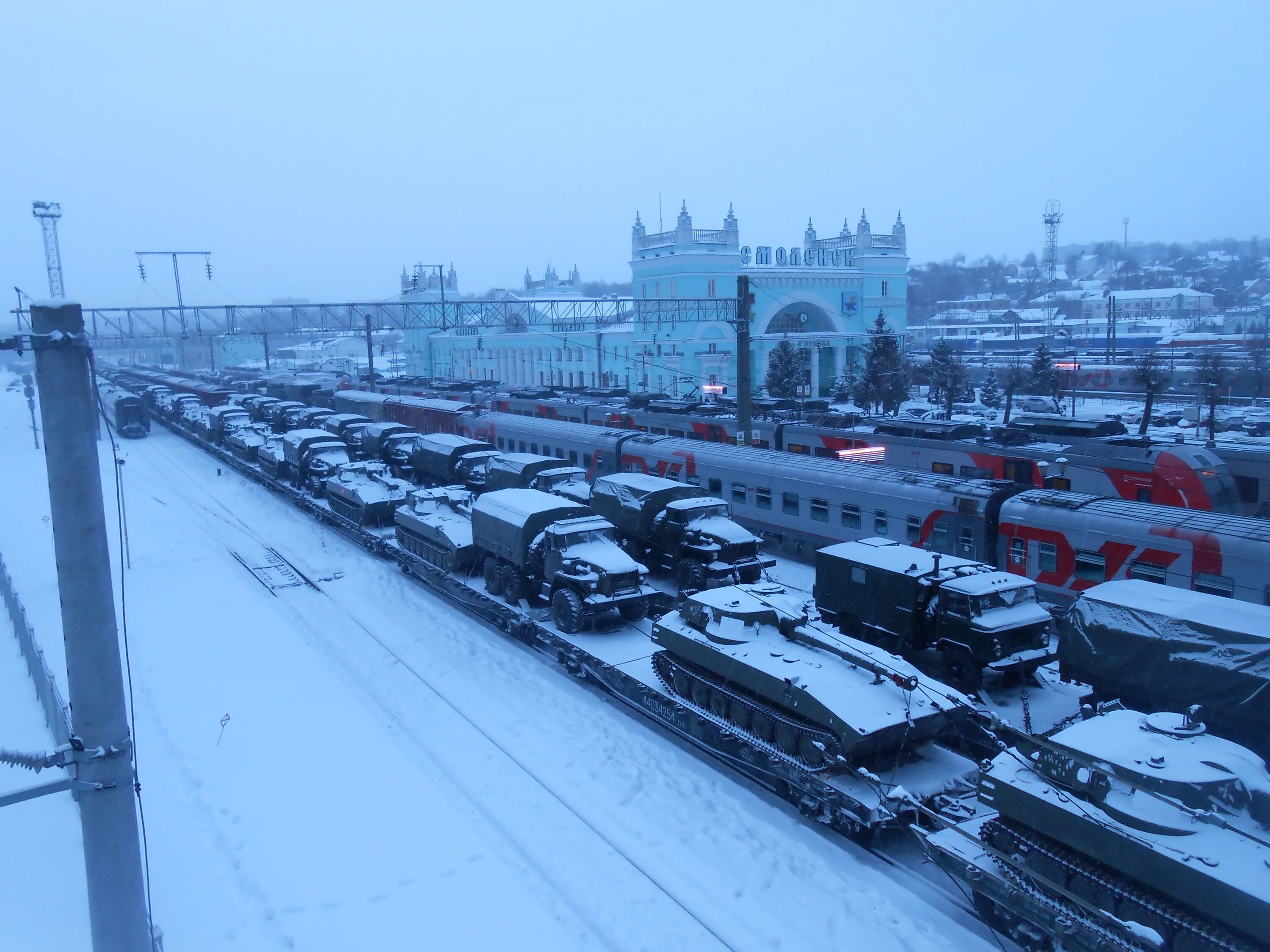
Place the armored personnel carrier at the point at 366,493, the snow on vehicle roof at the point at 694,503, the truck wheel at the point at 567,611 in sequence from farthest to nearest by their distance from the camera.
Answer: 1. the armored personnel carrier at the point at 366,493
2. the snow on vehicle roof at the point at 694,503
3. the truck wheel at the point at 567,611

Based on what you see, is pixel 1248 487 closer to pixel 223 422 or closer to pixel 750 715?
pixel 750 715

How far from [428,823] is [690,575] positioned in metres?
7.65

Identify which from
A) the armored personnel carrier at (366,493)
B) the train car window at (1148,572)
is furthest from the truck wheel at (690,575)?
the armored personnel carrier at (366,493)

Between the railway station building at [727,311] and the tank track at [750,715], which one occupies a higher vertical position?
the railway station building at [727,311]

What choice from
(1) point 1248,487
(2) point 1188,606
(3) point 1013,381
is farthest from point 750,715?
(3) point 1013,381

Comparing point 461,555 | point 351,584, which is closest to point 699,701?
point 461,555

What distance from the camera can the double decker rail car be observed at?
40.7 feet

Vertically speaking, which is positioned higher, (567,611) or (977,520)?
(977,520)

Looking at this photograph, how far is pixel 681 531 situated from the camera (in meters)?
16.2

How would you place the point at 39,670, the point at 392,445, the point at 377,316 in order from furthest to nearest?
1. the point at 377,316
2. the point at 392,445
3. the point at 39,670

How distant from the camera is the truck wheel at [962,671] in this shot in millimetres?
11258

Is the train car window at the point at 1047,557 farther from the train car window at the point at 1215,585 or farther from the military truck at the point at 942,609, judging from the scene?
the military truck at the point at 942,609

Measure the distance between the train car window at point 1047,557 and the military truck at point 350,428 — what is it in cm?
2310

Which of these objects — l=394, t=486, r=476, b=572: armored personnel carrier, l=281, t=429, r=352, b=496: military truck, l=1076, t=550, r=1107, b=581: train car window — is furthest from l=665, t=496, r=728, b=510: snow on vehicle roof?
l=281, t=429, r=352, b=496: military truck
